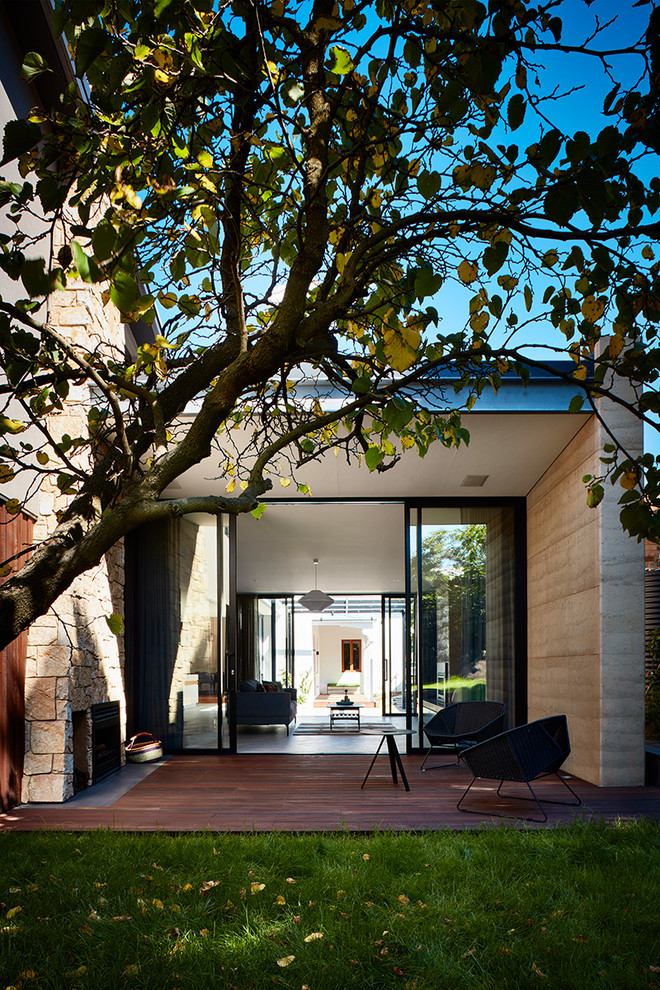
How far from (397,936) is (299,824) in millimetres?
2083

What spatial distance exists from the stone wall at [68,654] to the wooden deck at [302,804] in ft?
1.04

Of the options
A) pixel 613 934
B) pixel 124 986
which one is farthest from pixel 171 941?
pixel 613 934

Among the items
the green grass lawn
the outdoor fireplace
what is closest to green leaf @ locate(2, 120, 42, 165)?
the green grass lawn

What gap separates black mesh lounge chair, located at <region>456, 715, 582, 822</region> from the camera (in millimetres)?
5418

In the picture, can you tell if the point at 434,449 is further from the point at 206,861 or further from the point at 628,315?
the point at 628,315

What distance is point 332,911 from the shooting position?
11.2 feet

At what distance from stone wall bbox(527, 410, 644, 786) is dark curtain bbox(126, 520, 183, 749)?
13.6ft

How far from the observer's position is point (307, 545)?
1207 centimetres

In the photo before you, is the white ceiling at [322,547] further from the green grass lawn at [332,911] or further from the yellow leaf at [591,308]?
the yellow leaf at [591,308]

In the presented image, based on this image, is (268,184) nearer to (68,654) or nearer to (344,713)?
(68,654)

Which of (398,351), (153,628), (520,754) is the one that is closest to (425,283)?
(398,351)

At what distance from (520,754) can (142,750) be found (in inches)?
169

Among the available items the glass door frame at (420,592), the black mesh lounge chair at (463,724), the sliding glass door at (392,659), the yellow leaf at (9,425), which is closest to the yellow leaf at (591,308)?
the yellow leaf at (9,425)

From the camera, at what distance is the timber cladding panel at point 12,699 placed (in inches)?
217
